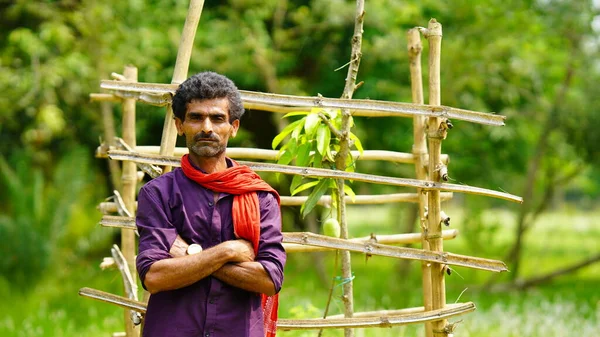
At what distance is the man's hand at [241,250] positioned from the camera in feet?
7.57

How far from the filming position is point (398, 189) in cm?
981

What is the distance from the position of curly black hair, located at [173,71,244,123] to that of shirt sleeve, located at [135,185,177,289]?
0.89 ft

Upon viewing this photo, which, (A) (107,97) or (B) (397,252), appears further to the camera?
(A) (107,97)

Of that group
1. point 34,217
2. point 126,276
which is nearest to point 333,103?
point 126,276

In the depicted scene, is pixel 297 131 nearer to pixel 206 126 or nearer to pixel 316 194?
pixel 316 194

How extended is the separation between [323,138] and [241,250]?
2.83ft

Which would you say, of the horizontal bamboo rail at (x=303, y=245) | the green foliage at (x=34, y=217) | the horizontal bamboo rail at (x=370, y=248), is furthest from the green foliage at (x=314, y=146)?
the green foliage at (x=34, y=217)

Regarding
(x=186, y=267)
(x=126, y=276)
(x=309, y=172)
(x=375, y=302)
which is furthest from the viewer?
(x=375, y=302)

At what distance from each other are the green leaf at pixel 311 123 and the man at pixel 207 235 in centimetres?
60

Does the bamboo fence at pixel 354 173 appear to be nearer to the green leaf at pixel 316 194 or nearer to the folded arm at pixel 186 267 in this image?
the green leaf at pixel 316 194

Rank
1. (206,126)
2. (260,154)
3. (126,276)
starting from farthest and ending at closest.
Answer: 1. (260,154)
2. (126,276)
3. (206,126)

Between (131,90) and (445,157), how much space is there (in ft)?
4.87

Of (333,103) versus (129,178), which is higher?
(333,103)

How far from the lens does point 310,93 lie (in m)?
9.19
